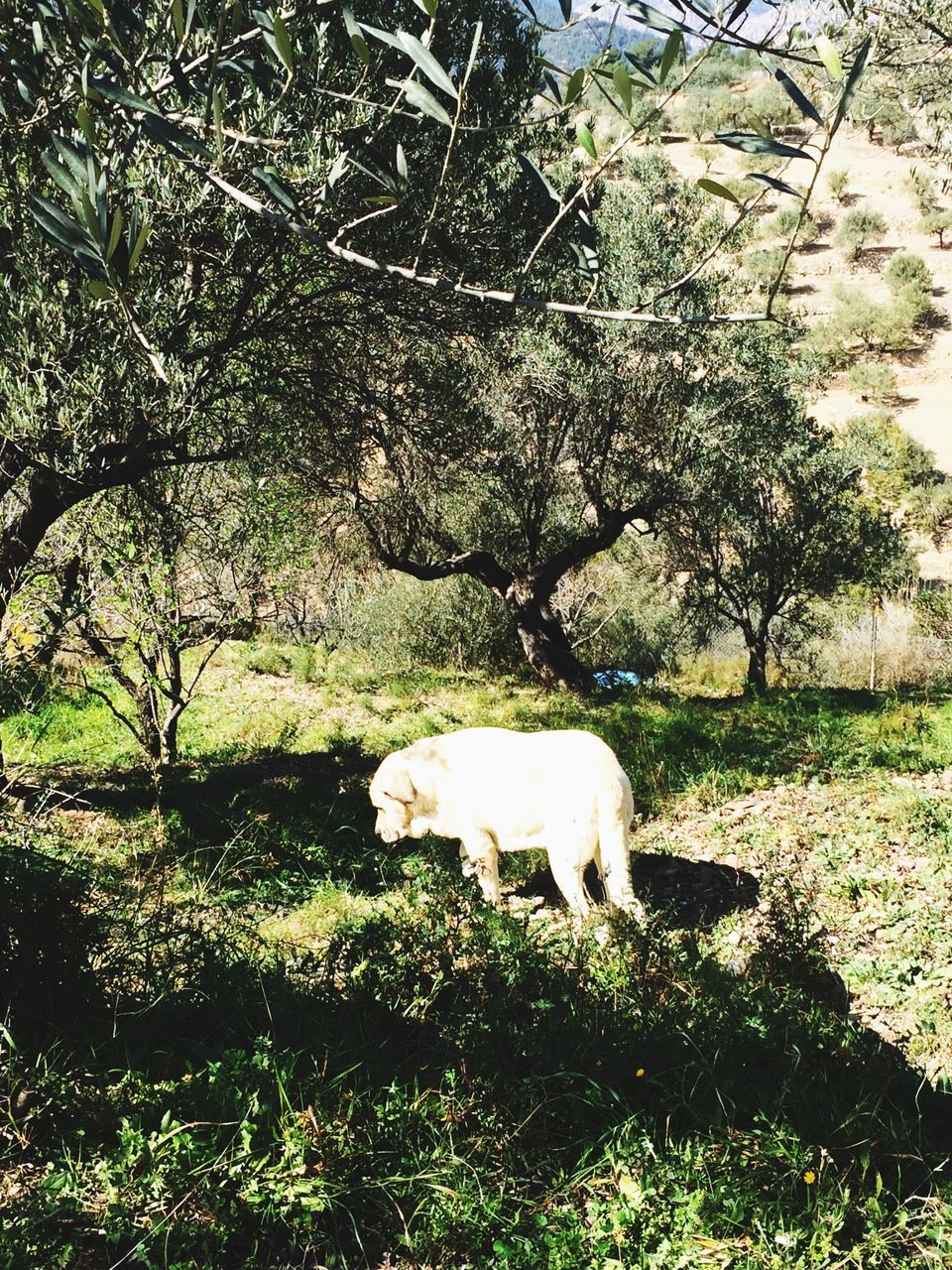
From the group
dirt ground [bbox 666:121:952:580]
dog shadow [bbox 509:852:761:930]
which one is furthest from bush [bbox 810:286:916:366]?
dog shadow [bbox 509:852:761:930]

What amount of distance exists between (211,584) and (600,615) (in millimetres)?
12182

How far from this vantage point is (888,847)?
6977 mm

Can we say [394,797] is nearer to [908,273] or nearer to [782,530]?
[782,530]

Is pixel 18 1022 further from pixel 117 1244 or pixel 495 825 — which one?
pixel 495 825

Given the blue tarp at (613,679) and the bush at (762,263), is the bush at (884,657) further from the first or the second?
the bush at (762,263)

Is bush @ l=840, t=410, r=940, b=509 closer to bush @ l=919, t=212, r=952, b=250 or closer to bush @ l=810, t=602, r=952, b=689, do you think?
bush @ l=810, t=602, r=952, b=689

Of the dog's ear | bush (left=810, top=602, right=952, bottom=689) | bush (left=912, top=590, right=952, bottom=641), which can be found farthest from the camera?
bush (left=912, top=590, right=952, bottom=641)

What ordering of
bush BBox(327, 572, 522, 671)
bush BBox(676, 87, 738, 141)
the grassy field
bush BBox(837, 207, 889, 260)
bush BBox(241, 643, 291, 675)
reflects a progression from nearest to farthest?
the grassy field
bush BBox(241, 643, 291, 675)
bush BBox(327, 572, 522, 671)
bush BBox(837, 207, 889, 260)
bush BBox(676, 87, 738, 141)

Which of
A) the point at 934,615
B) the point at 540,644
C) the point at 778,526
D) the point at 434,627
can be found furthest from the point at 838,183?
the point at 540,644

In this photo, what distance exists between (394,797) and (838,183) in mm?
50997

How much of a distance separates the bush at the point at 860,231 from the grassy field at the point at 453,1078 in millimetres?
45343

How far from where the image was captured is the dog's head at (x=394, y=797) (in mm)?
6035

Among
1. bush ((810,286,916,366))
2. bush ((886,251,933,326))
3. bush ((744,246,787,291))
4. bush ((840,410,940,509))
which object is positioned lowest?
bush ((840,410,940,509))

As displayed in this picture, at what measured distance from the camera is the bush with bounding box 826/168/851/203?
151ft
